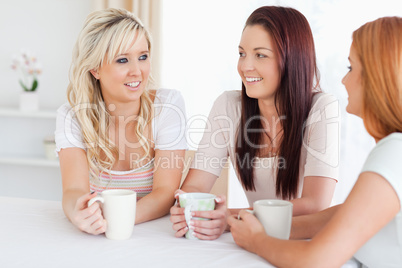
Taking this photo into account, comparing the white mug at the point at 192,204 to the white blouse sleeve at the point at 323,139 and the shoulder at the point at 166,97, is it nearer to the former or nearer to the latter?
the white blouse sleeve at the point at 323,139

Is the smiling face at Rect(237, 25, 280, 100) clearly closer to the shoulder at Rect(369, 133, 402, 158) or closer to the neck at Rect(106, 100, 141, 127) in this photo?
the neck at Rect(106, 100, 141, 127)

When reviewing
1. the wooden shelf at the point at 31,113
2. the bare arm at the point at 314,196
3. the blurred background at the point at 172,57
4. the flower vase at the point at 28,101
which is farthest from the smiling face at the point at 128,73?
the flower vase at the point at 28,101

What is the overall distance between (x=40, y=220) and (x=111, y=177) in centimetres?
41

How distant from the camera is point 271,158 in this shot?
1.68 m

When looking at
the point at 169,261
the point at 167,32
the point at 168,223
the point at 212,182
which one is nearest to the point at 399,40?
the point at 169,261

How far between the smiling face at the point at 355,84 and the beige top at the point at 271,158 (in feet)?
1.43

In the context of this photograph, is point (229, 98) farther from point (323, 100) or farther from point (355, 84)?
point (355, 84)

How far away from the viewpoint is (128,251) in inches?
42.6

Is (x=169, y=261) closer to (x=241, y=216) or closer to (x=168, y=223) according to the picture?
(x=241, y=216)

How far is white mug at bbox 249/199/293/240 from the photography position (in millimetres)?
1077

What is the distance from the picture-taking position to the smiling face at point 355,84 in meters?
1.03

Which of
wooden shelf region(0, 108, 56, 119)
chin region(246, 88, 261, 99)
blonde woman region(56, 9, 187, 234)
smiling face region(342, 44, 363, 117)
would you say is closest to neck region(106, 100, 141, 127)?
blonde woman region(56, 9, 187, 234)

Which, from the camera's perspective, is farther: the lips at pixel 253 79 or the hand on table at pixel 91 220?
the lips at pixel 253 79

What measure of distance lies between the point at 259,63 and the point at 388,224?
0.80 m
